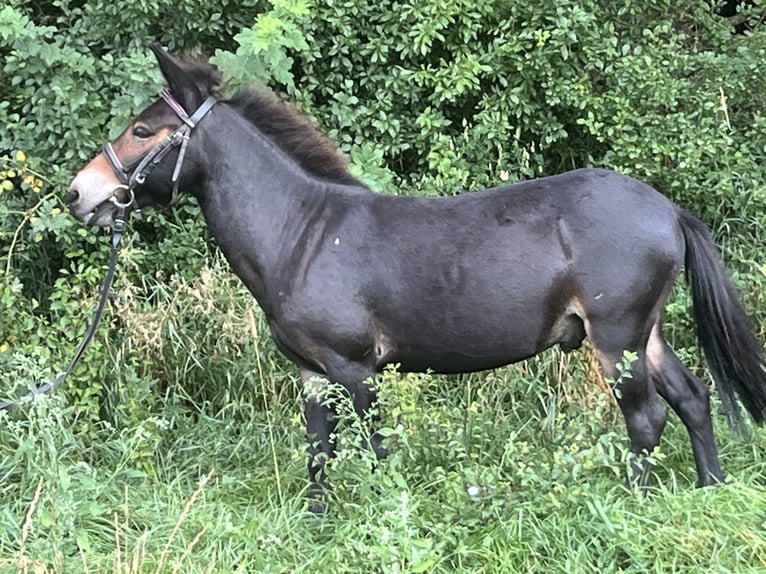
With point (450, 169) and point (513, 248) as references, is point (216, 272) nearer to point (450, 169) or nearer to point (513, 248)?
point (450, 169)

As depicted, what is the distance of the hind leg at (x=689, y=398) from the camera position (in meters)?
3.57

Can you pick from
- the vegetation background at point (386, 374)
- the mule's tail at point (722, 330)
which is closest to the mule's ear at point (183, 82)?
the vegetation background at point (386, 374)

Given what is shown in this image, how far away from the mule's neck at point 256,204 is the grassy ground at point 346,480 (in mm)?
708

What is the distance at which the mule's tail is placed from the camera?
3.48 m

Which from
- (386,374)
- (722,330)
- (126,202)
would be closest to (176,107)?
(126,202)

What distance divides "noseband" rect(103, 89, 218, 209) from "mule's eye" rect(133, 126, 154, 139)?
73mm

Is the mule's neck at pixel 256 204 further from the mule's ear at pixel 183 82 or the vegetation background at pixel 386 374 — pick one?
the vegetation background at pixel 386 374

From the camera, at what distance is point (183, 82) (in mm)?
3328

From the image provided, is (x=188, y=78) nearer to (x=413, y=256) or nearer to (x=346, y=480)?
(x=413, y=256)

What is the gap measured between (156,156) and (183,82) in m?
0.33

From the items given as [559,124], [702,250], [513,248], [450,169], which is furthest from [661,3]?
[513,248]

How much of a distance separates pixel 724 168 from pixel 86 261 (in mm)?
4404

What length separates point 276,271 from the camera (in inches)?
135

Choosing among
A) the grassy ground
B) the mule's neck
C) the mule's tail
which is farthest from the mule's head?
the mule's tail
